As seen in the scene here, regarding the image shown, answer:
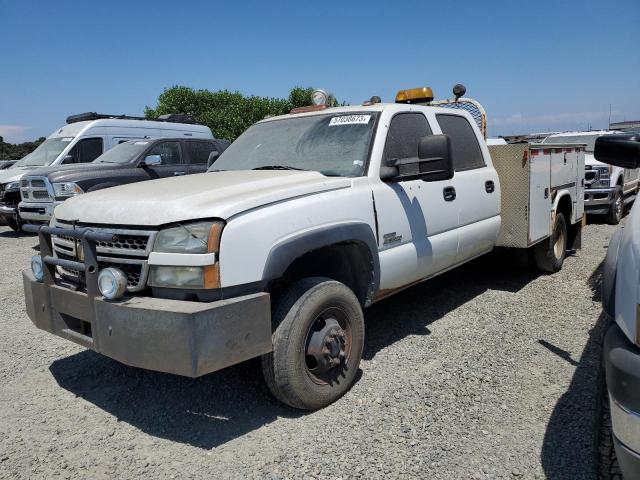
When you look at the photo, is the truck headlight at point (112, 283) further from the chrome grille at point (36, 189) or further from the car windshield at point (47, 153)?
the car windshield at point (47, 153)

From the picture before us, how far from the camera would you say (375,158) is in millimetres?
3807

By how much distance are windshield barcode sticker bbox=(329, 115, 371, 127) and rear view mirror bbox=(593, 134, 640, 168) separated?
1.73 m

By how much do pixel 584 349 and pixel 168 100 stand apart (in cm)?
2317

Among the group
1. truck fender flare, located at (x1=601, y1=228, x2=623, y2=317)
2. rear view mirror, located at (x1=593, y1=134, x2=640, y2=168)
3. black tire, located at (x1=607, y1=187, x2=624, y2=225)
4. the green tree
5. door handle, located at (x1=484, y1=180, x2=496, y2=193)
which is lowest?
black tire, located at (x1=607, y1=187, x2=624, y2=225)

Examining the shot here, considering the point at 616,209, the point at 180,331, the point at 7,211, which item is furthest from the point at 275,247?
the point at 616,209

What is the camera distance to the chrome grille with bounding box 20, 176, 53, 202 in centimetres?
885

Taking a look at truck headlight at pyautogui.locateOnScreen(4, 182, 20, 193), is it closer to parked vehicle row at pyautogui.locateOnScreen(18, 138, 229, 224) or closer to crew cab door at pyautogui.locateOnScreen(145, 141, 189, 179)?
parked vehicle row at pyautogui.locateOnScreen(18, 138, 229, 224)

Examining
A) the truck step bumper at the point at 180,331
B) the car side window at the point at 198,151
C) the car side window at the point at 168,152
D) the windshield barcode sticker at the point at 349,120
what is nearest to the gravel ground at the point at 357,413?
the truck step bumper at the point at 180,331

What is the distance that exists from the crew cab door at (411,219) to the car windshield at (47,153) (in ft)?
28.4

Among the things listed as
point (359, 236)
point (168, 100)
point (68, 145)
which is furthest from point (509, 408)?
point (168, 100)

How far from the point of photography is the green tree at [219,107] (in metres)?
23.9

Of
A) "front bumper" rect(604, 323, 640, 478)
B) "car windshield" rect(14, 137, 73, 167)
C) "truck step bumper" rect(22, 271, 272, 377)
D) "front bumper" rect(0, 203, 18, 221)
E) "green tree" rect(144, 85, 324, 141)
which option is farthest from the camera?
"green tree" rect(144, 85, 324, 141)

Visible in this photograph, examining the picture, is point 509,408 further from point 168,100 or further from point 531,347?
point 168,100

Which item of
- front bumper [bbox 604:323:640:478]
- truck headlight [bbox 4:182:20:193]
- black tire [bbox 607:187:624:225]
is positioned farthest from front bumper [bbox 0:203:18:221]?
black tire [bbox 607:187:624:225]
